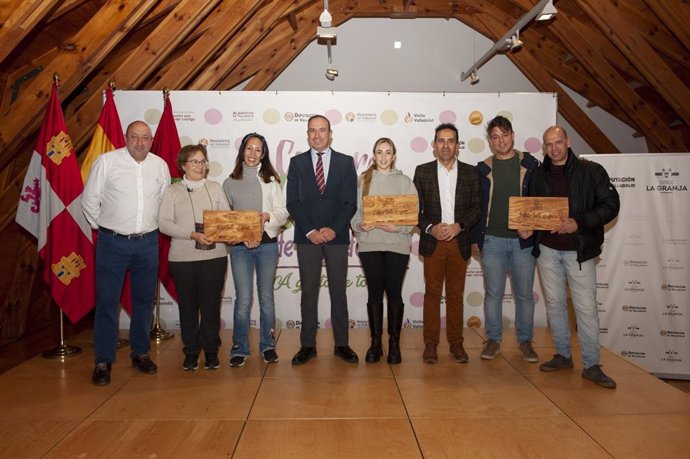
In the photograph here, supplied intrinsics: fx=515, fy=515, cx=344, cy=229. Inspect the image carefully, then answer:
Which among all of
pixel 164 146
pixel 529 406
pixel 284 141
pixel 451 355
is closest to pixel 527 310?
pixel 451 355

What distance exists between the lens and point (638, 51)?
5047mm

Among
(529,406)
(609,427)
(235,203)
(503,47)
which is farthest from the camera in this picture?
(503,47)

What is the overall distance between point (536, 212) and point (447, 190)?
0.59 m

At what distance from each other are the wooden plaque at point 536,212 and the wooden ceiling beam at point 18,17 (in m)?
2.90

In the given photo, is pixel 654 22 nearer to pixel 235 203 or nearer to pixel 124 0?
pixel 235 203

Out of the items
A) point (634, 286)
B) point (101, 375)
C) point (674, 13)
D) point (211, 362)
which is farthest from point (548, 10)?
point (101, 375)

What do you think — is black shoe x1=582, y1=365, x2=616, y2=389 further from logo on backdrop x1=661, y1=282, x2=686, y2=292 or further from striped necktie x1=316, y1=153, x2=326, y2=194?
striped necktie x1=316, y1=153, x2=326, y2=194

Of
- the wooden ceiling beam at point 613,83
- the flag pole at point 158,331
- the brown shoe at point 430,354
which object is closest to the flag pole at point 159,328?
the flag pole at point 158,331

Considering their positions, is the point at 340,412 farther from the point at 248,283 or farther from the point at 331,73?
the point at 331,73

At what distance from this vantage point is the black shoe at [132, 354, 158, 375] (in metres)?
3.32

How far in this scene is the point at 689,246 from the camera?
445 centimetres

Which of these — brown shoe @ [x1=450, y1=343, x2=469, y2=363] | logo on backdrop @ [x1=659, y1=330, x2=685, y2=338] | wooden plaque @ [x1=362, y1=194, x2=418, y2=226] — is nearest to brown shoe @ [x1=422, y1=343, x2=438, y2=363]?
Answer: brown shoe @ [x1=450, y1=343, x2=469, y2=363]

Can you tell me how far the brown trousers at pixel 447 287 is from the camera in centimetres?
341

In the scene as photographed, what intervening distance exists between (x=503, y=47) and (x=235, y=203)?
12.7ft
